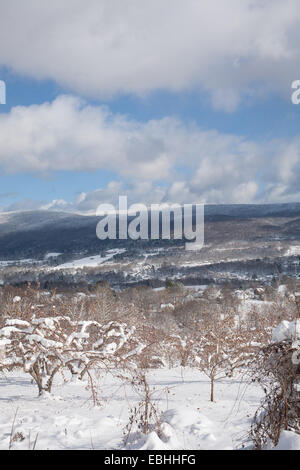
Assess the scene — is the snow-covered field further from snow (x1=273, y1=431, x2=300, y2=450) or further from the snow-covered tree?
snow (x1=273, y1=431, x2=300, y2=450)

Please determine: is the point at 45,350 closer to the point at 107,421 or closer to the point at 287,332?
the point at 107,421

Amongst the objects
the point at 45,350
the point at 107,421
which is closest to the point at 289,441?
the point at 107,421

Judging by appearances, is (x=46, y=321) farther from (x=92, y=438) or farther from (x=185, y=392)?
(x=185, y=392)

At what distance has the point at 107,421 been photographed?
9266mm

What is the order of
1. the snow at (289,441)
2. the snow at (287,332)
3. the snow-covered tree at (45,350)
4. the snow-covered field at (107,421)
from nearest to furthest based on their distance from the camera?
the snow at (289,441), the snow at (287,332), the snow-covered field at (107,421), the snow-covered tree at (45,350)

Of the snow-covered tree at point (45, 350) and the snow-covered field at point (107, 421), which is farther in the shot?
the snow-covered tree at point (45, 350)

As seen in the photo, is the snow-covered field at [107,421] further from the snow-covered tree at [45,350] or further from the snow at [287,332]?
the snow at [287,332]

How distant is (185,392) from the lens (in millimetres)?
15742

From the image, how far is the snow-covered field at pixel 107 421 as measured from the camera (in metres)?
7.50

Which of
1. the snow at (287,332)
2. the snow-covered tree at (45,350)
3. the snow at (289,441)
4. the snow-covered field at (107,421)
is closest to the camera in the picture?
the snow at (289,441)

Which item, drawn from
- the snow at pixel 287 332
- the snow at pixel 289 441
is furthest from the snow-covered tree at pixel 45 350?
the snow at pixel 289 441

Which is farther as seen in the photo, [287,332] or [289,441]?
[287,332]

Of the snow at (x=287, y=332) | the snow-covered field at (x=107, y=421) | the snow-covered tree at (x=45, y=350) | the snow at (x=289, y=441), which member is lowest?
the snow-covered field at (x=107, y=421)
